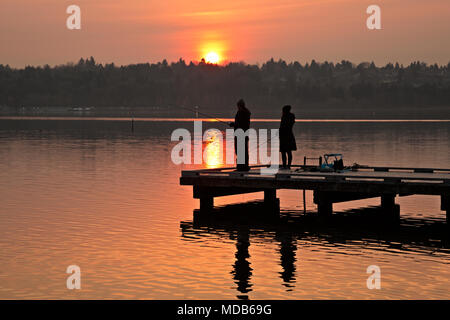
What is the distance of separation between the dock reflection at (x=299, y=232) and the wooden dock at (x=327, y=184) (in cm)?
57

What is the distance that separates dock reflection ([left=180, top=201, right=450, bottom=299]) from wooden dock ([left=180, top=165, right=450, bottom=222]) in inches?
22.5

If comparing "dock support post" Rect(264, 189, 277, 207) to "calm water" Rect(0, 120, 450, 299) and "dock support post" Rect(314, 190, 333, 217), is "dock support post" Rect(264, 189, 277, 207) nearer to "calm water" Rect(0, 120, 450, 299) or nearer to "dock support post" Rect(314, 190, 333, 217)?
"calm water" Rect(0, 120, 450, 299)

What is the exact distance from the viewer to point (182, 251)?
61.6 feet

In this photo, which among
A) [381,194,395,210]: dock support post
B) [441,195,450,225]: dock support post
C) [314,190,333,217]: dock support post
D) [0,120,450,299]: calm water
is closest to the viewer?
[0,120,450,299]: calm water

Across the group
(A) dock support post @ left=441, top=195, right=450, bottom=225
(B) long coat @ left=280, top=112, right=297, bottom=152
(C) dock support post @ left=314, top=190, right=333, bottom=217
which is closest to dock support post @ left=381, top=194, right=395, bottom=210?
(C) dock support post @ left=314, top=190, right=333, bottom=217

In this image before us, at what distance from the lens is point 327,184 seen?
2328cm

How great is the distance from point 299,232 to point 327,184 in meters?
2.22

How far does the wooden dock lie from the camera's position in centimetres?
2216

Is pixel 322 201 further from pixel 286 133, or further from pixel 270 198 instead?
pixel 270 198

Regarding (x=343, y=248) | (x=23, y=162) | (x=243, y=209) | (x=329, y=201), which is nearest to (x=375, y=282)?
(x=343, y=248)

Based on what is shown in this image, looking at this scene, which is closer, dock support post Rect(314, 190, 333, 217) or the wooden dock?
the wooden dock

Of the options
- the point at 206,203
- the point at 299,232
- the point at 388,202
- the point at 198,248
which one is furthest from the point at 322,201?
the point at 198,248
